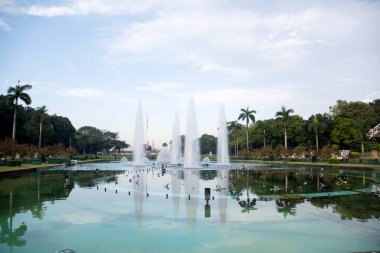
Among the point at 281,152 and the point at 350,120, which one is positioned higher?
the point at 350,120

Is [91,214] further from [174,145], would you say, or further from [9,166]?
[174,145]

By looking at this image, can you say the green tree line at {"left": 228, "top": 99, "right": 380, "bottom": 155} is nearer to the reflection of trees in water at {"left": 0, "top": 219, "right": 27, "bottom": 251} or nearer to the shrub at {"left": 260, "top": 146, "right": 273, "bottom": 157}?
the shrub at {"left": 260, "top": 146, "right": 273, "bottom": 157}

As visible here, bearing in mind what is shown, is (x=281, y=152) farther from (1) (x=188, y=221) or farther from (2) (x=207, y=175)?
(1) (x=188, y=221)

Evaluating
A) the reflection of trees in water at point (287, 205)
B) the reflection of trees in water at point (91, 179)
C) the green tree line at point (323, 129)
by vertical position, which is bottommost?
Result: the reflection of trees in water at point (287, 205)

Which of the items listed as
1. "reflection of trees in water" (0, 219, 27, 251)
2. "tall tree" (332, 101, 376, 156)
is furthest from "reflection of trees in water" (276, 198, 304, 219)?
"tall tree" (332, 101, 376, 156)

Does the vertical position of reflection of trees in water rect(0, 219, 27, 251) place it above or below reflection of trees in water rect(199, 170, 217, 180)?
below

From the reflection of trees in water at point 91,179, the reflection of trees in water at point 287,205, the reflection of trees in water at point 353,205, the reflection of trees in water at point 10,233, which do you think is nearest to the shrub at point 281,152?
the reflection of trees in water at point 91,179

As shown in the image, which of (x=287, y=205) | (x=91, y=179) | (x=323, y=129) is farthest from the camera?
(x=323, y=129)

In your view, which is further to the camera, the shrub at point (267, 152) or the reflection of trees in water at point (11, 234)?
the shrub at point (267, 152)

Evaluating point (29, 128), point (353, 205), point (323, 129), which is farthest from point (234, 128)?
point (353, 205)

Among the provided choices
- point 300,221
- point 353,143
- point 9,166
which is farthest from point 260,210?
point 353,143

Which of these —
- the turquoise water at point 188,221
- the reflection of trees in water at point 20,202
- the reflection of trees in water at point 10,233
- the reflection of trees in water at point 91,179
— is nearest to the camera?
the turquoise water at point 188,221

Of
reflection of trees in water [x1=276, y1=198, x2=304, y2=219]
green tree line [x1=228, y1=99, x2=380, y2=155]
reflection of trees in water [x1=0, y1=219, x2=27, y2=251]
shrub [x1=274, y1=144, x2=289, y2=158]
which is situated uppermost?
green tree line [x1=228, y1=99, x2=380, y2=155]

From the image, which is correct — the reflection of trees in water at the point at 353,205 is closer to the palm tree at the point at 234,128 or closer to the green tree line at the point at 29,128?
the green tree line at the point at 29,128
